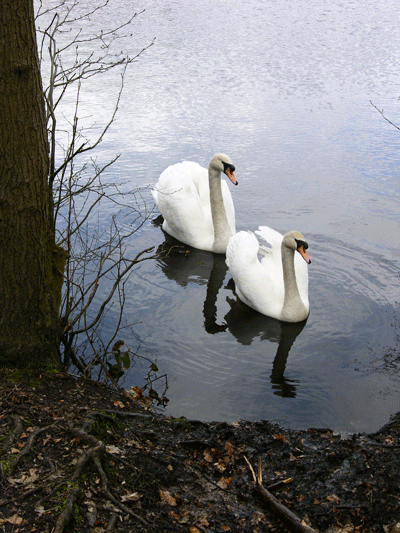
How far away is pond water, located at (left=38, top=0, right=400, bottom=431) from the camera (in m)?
5.93

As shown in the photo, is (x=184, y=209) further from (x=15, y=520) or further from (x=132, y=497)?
(x=15, y=520)

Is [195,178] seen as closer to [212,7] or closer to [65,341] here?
[65,341]

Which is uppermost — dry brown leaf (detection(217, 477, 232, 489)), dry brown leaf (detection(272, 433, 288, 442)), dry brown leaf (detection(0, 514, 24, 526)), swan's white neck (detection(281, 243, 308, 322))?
swan's white neck (detection(281, 243, 308, 322))

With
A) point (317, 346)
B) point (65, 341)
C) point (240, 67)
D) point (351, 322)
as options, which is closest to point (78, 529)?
point (65, 341)

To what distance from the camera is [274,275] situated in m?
7.56

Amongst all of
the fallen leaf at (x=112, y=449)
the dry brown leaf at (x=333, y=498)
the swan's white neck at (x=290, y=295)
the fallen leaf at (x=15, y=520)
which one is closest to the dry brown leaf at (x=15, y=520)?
the fallen leaf at (x=15, y=520)

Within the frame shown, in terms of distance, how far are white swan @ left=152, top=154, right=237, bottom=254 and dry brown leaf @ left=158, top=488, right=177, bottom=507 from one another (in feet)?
18.2

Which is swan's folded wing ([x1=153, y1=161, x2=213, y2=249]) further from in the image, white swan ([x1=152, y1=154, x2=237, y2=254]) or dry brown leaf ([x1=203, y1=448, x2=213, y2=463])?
dry brown leaf ([x1=203, y1=448, x2=213, y2=463])

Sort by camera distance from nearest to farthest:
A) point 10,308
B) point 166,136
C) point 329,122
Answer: point 10,308 → point 166,136 → point 329,122

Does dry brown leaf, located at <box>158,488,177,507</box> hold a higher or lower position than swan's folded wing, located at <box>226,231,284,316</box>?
lower

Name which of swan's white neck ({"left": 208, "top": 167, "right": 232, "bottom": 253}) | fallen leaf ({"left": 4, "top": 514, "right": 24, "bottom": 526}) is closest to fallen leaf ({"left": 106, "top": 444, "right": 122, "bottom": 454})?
fallen leaf ({"left": 4, "top": 514, "right": 24, "bottom": 526})

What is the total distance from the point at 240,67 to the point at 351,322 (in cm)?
1263

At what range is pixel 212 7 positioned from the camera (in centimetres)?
2548

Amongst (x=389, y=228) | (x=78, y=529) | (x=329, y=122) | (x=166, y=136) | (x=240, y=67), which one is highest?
(x=240, y=67)
